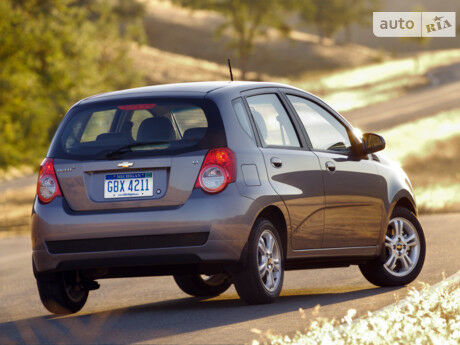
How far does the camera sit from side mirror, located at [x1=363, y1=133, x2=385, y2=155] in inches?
391

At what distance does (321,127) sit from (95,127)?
1.93m

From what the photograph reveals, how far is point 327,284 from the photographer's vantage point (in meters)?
10.6

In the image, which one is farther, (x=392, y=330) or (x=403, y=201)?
(x=403, y=201)

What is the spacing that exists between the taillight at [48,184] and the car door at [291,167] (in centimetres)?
156

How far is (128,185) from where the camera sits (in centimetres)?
836

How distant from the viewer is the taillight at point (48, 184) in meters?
8.60

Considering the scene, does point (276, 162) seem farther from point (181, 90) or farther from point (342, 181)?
point (342, 181)

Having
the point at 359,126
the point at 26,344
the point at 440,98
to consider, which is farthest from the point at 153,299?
the point at 440,98

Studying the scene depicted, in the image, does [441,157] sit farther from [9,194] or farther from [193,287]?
[193,287]

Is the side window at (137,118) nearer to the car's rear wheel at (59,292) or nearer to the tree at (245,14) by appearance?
the car's rear wheel at (59,292)

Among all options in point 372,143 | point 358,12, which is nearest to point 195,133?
point 372,143

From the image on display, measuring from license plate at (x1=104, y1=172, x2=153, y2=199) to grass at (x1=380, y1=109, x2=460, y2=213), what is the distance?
46.6ft

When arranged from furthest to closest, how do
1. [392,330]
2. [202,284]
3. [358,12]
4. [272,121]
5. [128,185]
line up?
1. [358,12]
2. [202,284]
3. [272,121]
4. [128,185]
5. [392,330]

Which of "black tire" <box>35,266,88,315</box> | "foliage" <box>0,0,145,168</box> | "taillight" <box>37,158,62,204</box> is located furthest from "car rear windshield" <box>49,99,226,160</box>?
"foliage" <box>0,0,145,168</box>
